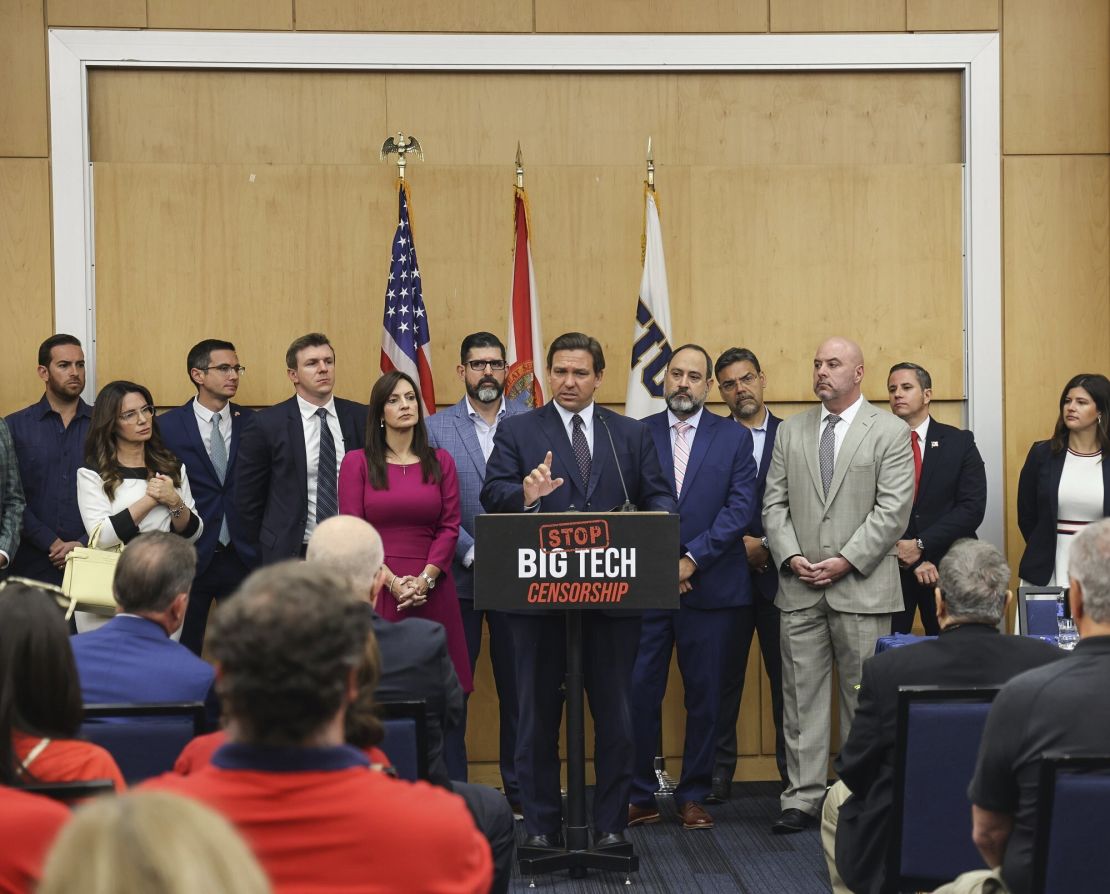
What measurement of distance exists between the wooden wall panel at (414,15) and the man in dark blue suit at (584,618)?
226 cm

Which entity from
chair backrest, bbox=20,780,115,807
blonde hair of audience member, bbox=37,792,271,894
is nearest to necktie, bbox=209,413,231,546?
chair backrest, bbox=20,780,115,807

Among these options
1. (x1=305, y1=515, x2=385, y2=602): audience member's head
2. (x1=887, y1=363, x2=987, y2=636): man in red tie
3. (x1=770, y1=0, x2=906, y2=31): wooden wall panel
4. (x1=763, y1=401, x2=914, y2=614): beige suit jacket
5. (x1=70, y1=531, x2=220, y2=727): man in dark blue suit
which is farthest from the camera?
(x1=770, y1=0, x2=906, y2=31): wooden wall panel

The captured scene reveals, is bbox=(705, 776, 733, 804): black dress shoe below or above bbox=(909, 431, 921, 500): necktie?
below

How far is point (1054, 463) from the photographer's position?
5.90 m

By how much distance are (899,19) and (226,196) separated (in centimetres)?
Result: 340

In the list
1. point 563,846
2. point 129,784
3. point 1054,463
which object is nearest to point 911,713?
point 129,784

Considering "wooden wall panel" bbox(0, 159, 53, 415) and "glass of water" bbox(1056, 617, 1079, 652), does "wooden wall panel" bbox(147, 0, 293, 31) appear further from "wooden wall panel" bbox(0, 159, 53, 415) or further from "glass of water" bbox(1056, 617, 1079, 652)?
"glass of water" bbox(1056, 617, 1079, 652)

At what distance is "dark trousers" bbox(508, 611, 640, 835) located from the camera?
15.3 ft

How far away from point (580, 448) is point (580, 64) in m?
2.45

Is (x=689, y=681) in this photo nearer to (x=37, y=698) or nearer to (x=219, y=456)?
(x=219, y=456)

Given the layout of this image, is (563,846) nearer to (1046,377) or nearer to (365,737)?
(365,737)

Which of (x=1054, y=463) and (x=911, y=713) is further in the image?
(x=1054, y=463)

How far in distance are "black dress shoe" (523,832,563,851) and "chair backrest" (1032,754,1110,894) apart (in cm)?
248

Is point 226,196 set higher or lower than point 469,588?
higher
